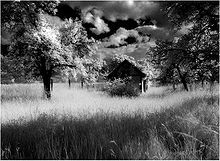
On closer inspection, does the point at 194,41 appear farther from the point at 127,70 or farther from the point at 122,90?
the point at 127,70

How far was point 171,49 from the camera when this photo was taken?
31.7 feet

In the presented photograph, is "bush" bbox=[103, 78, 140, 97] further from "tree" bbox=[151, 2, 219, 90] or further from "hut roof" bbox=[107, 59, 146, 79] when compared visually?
"hut roof" bbox=[107, 59, 146, 79]

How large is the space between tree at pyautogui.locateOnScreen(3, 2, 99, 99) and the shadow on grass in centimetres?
689

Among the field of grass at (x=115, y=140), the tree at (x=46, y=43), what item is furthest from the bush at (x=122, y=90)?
the field of grass at (x=115, y=140)

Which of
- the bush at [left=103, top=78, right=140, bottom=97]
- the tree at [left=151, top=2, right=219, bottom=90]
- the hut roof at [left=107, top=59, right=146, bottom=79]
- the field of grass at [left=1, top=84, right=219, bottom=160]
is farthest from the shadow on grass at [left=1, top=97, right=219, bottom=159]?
the hut roof at [left=107, top=59, right=146, bottom=79]

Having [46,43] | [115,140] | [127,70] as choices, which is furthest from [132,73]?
[115,140]

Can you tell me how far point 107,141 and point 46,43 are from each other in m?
10.4

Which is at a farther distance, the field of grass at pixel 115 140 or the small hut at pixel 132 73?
the small hut at pixel 132 73

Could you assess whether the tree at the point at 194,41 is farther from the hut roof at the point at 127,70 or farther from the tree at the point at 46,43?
the hut roof at the point at 127,70

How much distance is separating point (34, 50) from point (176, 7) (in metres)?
8.12

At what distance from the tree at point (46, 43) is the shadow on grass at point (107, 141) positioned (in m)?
6.89

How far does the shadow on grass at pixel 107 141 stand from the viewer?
3141 mm

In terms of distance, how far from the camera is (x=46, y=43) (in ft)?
42.4

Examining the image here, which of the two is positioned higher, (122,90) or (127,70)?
(127,70)
